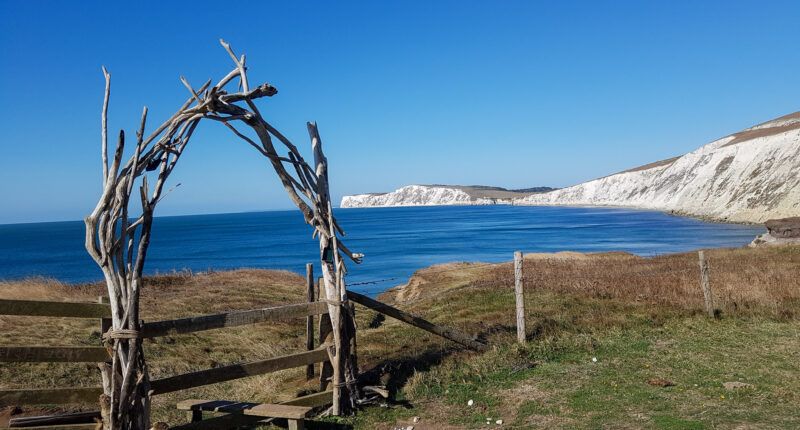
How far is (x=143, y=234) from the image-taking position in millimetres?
5859

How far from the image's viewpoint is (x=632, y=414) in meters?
6.91

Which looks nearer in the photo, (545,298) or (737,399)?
(737,399)

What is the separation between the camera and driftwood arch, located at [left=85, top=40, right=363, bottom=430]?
5.74 meters

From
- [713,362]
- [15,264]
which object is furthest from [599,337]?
[15,264]

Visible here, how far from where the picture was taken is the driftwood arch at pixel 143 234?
5742mm

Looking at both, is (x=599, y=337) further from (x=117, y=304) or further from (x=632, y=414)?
(x=117, y=304)

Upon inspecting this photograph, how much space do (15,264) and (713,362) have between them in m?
79.4

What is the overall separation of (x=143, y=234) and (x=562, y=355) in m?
7.21

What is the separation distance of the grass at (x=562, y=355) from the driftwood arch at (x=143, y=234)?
164cm

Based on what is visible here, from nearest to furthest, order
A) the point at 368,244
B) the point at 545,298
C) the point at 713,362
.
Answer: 1. the point at 713,362
2. the point at 545,298
3. the point at 368,244

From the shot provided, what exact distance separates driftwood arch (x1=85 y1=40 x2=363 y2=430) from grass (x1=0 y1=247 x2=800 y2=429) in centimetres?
164

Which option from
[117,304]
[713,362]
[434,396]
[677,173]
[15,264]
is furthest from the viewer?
[677,173]

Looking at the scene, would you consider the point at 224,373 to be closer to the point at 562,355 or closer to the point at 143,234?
the point at 143,234

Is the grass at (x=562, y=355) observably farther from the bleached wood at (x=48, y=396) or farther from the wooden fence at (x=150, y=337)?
the bleached wood at (x=48, y=396)
